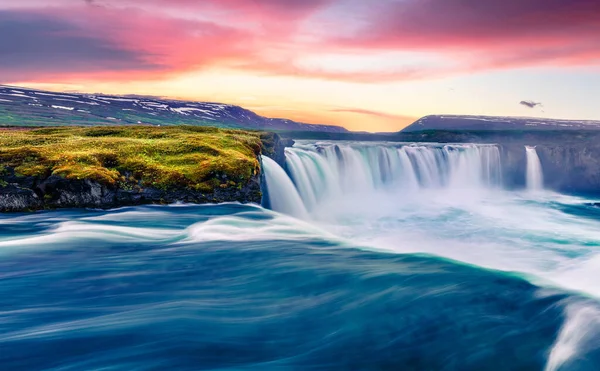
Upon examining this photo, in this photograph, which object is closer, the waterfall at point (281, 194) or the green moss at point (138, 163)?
the green moss at point (138, 163)

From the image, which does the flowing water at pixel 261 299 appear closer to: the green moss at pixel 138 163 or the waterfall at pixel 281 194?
the green moss at pixel 138 163

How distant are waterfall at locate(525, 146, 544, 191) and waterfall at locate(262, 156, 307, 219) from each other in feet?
128

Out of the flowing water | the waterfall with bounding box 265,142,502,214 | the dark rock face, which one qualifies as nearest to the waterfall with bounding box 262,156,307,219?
the waterfall with bounding box 265,142,502,214

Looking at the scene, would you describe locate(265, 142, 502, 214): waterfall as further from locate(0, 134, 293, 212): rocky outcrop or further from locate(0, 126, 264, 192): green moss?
locate(0, 134, 293, 212): rocky outcrop

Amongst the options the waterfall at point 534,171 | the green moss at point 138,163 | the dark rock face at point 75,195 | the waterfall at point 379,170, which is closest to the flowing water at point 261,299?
the dark rock face at point 75,195

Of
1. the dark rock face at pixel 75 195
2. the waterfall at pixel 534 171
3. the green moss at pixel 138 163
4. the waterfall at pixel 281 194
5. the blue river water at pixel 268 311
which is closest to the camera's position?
the blue river water at pixel 268 311

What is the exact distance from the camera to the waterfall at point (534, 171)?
154 ft

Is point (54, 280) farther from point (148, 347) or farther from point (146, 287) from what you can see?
point (148, 347)

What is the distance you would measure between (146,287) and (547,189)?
5211 cm

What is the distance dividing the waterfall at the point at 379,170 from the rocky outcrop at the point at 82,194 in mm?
3533

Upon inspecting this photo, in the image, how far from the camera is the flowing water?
5.28 m

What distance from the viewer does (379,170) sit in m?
36.6

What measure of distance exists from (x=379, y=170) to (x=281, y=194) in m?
19.6

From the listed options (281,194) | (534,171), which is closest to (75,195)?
(281,194)
